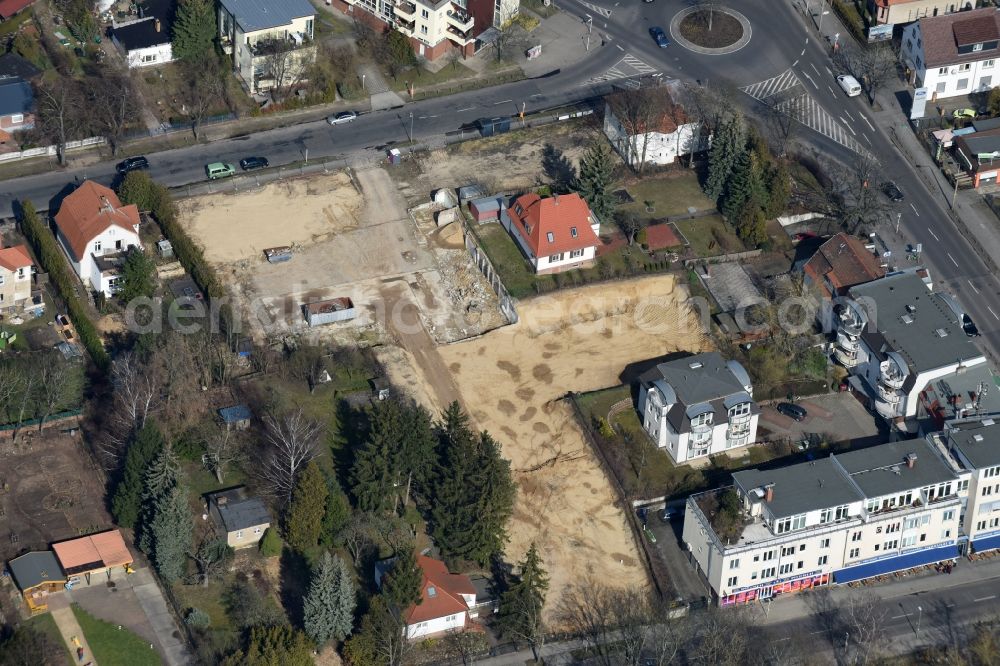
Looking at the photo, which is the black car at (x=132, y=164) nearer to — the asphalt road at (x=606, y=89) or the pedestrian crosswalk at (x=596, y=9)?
the asphalt road at (x=606, y=89)

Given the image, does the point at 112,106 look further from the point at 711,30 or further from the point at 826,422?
the point at 826,422

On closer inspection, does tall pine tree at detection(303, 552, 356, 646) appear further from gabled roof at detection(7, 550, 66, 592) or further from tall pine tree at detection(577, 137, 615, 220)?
tall pine tree at detection(577, 137, 615, 220)

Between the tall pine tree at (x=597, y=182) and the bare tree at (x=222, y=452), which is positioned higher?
the tall pine tree at (x=597, y=182)

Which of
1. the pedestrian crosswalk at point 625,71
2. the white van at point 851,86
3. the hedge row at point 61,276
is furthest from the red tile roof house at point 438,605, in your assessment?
the white van at point 851,86

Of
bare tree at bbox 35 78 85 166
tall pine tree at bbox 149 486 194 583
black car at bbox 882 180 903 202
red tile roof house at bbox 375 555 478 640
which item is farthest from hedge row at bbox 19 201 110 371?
black car at bbox 882 180 903 202

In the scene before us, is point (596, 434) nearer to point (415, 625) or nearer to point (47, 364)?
point (415, 625)

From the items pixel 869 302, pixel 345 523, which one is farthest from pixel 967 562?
pixel 345 523
